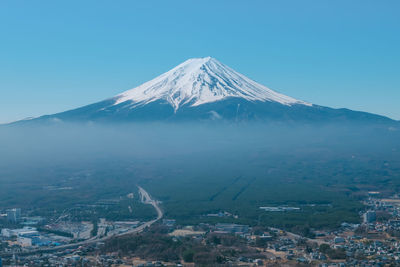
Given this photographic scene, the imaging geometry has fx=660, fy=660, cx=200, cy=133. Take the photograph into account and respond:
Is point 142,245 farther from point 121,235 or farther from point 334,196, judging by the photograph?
point 334,196

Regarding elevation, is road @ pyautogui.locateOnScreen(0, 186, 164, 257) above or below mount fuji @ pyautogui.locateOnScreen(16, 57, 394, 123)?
below

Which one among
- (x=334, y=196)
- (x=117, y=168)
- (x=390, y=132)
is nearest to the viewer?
(x=334, y=196)

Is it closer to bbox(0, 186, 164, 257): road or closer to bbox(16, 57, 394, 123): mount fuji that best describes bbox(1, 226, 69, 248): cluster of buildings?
bbox(0, 186, 164, 257): road

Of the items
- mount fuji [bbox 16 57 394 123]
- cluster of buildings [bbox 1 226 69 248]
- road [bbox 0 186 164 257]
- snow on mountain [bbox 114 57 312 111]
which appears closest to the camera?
road [bbox 0 186 164 257]

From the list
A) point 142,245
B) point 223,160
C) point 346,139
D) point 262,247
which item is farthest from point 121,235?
point 346,139

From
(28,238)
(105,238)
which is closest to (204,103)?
(105,238)

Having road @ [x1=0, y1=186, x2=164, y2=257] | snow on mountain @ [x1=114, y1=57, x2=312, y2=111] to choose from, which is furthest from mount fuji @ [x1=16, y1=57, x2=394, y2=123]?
road @ [x1=0, y1=186, x2=164, y2=257]

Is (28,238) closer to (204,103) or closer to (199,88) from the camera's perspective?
A: (204,103)
